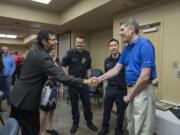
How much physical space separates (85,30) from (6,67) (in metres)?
2.91

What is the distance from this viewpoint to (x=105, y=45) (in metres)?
5.32

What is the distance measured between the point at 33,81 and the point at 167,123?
4.94 ft

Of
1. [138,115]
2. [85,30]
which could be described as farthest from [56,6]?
[138,115]

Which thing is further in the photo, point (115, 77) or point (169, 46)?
point (169, 46)

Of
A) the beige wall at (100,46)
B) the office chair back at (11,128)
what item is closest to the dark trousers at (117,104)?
the office chair back at (11,128)

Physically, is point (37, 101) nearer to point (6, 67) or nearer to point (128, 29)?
point (128, 29)

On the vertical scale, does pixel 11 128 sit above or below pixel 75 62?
below

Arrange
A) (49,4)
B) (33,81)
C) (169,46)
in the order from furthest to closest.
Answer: (49,4)
(169,46)
(33,81)

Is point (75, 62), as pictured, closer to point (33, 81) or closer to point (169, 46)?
point (33, 81)

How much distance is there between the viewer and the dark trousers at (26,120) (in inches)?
68.1

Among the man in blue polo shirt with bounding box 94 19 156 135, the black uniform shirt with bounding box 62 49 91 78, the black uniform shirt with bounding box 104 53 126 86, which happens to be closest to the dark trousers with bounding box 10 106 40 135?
the man in blue polo shirt with bounding box 94 19 156 135

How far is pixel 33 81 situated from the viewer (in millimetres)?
1668

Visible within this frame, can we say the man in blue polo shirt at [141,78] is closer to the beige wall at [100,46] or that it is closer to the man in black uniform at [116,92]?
the man in black uniform at [116,92]

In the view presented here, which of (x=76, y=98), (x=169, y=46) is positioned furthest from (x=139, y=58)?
(x=76, y=98)
